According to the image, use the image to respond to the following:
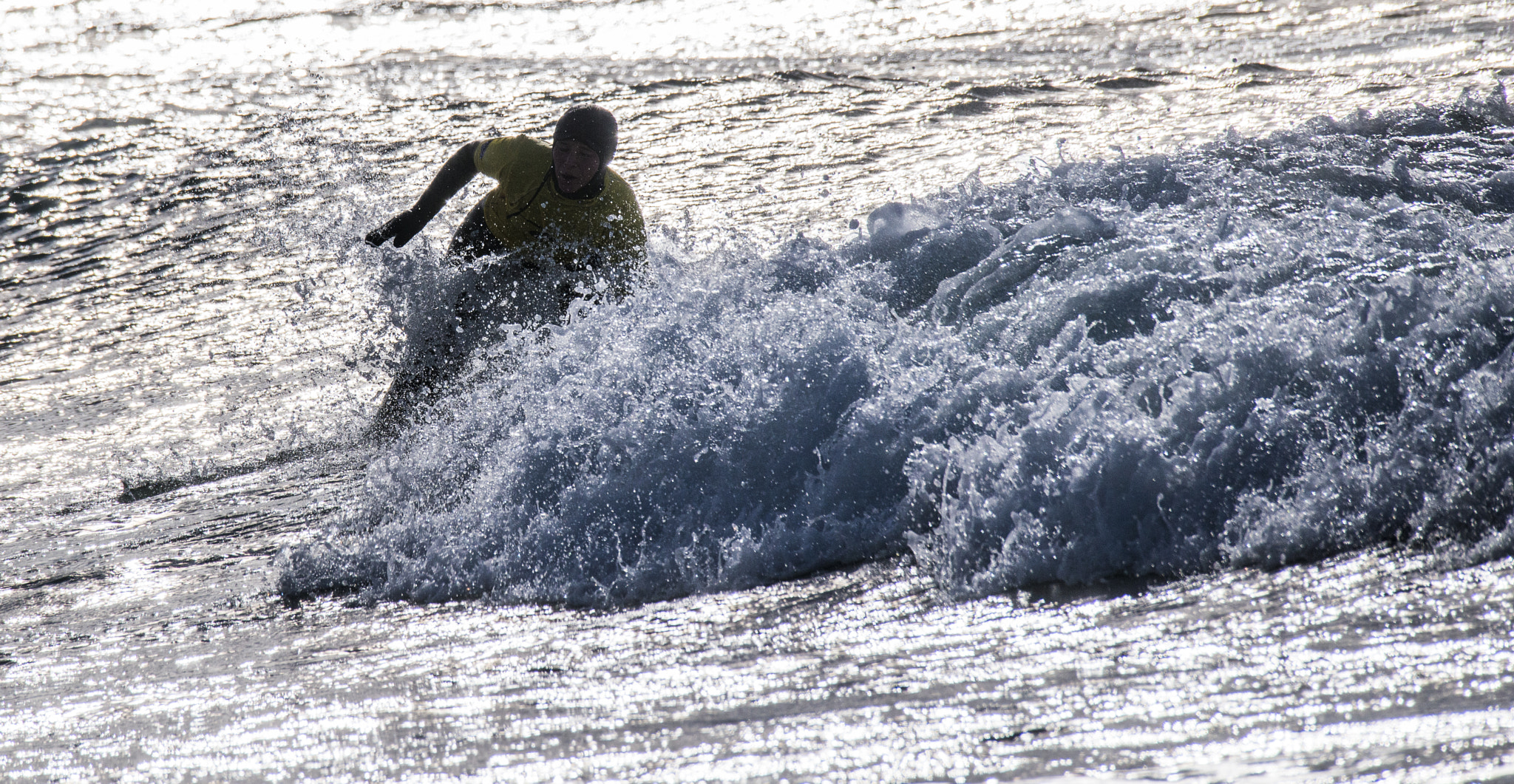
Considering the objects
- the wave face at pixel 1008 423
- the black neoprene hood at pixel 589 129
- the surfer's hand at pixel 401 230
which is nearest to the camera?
the wave face at pixel 1008 423

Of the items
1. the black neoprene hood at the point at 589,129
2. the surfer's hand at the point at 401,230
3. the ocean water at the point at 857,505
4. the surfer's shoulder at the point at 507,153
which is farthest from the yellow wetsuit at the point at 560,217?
the surfer's hand at the point at 401,230

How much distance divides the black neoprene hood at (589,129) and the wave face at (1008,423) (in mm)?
698

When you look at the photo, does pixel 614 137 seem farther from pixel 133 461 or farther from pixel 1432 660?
pixel 1432 660

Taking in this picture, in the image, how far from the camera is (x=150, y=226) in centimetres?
1116

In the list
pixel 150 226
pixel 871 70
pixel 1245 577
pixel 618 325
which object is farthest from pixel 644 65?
pixel 1245 577

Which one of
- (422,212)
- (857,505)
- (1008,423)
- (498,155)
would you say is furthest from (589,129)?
(1008,423)

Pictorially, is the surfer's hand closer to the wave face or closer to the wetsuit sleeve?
the wetsuit sleeve

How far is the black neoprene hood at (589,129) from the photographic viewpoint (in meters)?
5.70

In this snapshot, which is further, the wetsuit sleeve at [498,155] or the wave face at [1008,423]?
the wetsuit sleeve at [498,155]

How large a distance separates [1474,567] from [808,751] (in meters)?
1.68

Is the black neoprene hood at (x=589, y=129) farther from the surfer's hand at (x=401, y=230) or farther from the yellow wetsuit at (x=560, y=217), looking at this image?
the surfer's hand at (x=401, y=230)

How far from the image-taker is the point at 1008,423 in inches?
155

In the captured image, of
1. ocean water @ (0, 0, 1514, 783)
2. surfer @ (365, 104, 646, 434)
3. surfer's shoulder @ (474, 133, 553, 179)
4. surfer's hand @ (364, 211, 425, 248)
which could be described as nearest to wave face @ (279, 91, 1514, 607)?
ocean water @ (0, 0, 1514, 783)

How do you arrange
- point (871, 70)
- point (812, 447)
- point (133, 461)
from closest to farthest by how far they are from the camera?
point (812, 447), point (133, 461), point (871, 70)
